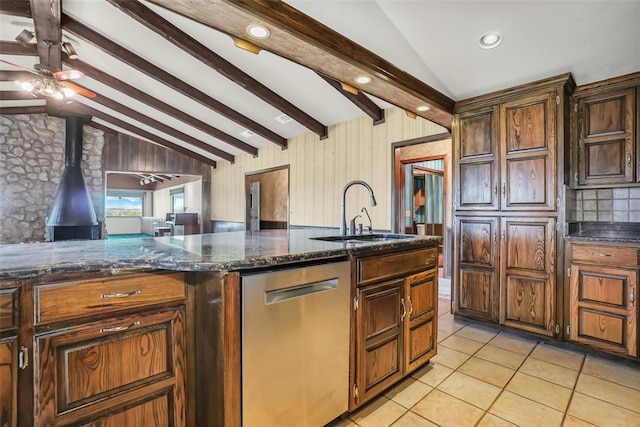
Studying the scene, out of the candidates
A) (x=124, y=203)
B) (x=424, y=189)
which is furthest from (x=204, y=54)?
(x=124, y=203)

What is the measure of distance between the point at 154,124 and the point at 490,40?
5975mm

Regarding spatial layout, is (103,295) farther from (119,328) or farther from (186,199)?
(186,199)

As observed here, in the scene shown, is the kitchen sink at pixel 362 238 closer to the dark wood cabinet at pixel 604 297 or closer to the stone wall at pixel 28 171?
the dark wood cabinet at pixel 604 297

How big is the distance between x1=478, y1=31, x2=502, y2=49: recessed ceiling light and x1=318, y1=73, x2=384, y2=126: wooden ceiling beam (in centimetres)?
156

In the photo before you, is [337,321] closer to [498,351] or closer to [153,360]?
[153,360]

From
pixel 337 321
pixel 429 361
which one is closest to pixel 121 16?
pixel 337 321

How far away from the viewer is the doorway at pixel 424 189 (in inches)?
157

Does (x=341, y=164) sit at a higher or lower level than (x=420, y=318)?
higher

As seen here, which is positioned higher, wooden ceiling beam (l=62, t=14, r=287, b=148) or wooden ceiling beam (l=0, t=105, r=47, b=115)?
wooden ceiling beam (l=0, t=105, r=47, b=115)

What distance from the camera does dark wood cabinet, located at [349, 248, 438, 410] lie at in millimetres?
1635

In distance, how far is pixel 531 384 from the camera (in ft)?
6.54

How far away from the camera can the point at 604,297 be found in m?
2.32

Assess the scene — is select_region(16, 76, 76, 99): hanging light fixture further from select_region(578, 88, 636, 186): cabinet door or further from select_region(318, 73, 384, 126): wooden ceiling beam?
select_region(578, 88, 636, 186): cabinet door

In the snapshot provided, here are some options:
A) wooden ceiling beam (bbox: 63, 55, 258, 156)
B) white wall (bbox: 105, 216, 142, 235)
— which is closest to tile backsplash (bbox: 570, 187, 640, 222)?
wooden ceiling beam (bbox: 63, 55, 258, 156)
